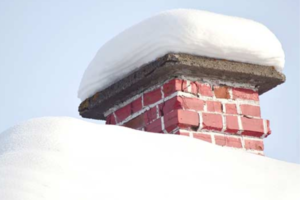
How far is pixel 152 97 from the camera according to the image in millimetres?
2754

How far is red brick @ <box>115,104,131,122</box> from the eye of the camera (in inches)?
113

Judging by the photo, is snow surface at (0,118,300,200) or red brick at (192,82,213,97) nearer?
→ snow surface at (0,118,300,200)

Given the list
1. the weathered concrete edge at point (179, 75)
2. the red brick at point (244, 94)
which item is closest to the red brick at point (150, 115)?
the weathered concrete edge at point (179, 75)

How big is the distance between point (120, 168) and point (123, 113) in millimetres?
1452

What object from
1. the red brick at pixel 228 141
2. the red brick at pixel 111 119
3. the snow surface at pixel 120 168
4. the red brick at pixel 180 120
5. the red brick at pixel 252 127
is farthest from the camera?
the red brick at pixel 111 119

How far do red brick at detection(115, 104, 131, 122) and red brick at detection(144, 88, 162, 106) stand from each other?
12 centimetres

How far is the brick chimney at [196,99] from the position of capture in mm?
2619

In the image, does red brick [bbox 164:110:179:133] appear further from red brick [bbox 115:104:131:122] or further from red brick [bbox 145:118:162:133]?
red brick [bbox 115:104:131:122]

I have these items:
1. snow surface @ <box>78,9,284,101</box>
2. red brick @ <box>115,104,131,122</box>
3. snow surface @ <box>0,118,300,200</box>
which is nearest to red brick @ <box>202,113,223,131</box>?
snow surface @ <box>78,9,284,101</box>

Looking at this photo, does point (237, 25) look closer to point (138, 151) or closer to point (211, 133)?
point (211, 133)

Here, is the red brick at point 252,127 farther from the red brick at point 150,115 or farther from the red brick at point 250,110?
the red brick at point 150,115

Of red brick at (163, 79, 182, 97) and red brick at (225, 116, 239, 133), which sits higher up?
red brick at (163, 79, 182, 97)

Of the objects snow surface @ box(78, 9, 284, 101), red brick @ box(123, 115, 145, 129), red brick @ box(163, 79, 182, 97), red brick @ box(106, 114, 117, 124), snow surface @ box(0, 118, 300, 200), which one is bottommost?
snow surface @ box(0, 118, 300, 200)

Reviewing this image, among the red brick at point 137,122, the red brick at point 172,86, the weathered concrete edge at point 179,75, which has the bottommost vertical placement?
the red brick at point 137,122
